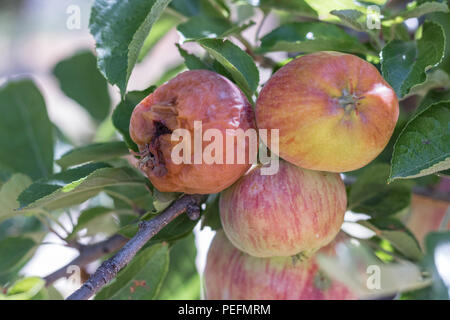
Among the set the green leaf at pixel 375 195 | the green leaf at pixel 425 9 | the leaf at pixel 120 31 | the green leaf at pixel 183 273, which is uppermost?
the leaf at pixel 120 31

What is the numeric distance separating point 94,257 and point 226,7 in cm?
43

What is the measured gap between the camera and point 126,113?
81 centimetres

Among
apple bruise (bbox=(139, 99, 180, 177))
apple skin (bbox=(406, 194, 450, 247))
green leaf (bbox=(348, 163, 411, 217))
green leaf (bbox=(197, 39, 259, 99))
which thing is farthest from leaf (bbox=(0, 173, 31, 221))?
apple skin (bbox=(406, 194, 450, 247))

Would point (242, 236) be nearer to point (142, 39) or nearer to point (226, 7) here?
point (142, 39)

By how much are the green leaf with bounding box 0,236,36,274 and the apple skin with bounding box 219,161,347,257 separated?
16.8 inches

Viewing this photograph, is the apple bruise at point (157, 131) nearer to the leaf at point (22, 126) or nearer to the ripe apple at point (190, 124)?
the ripe apple at point (190, 124)

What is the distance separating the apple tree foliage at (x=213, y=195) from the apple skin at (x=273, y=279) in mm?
33

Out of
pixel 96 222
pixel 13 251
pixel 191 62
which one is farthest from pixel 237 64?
pixel 13 251

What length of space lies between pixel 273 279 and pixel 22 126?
549 mm

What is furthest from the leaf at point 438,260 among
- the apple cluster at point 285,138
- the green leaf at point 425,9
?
the green leaf at point 425,9

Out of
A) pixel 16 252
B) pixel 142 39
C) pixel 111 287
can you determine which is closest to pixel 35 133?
pixel 16 252

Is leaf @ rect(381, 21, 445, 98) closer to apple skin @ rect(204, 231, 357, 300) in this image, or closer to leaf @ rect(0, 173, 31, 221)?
apple skin @ rect(204, 231, 357, 300)

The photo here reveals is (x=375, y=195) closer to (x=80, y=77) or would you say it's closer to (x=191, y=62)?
(x=191, y=62)

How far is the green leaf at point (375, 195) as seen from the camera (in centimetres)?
88
